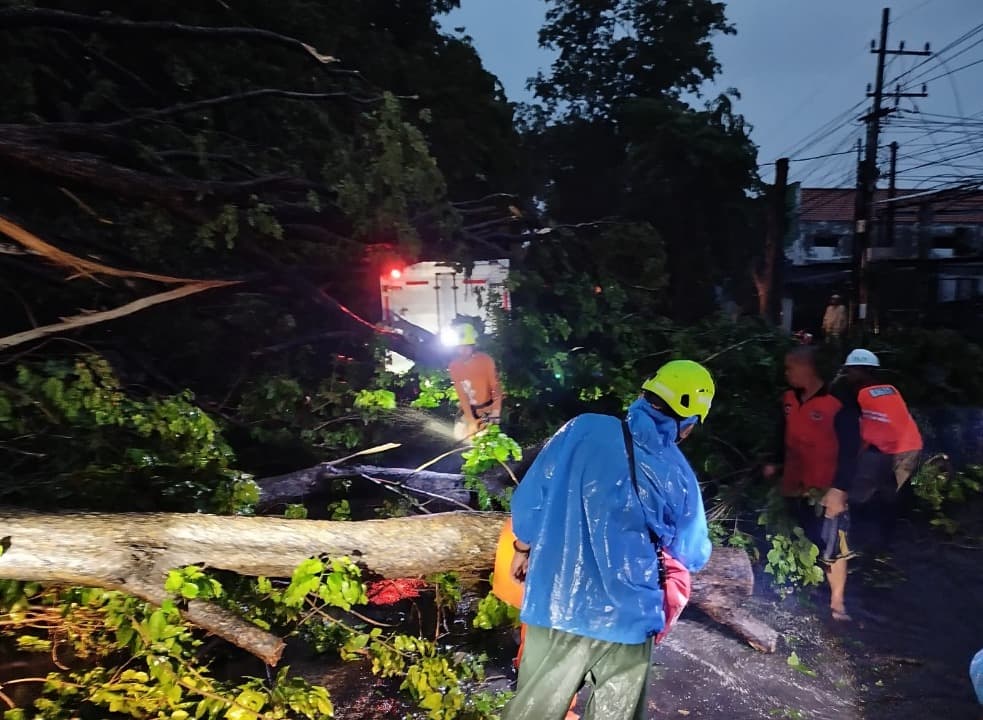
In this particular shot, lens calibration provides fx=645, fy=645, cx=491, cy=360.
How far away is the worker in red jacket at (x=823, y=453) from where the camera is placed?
364cm

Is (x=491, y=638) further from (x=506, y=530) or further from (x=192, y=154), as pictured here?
(x=192, y=154)

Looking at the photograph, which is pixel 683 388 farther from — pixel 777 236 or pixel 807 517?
pixel 777 236

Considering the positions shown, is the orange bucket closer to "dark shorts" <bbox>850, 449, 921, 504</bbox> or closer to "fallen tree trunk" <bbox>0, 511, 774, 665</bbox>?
"fallen tree trunk" <bbox>0, 511, 774, 665</bbox>

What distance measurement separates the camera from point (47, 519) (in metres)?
2.28

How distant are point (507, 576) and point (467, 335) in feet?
10.3

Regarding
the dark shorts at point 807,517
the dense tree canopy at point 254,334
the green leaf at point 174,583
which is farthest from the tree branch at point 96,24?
the dark shorts at point 807,517

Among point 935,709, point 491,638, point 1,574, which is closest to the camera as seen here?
point 1,574

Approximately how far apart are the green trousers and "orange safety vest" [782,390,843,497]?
2.29m

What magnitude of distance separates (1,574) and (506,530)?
5.61 ft

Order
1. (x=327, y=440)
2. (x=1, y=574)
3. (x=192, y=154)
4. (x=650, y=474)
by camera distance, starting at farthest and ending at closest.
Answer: (x=327, y=440), (x=192, y=154), (x=1, y=574), (x=650, y=474)

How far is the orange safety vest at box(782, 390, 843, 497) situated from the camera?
12.3ft

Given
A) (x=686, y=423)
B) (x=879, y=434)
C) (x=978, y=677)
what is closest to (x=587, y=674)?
(x=686, y=423)

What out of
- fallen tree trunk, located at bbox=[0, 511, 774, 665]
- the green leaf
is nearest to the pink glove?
fallen tree trunk, located at bbox=[0, 511, 774, 665]

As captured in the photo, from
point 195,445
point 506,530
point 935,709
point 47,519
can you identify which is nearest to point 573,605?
point 506,530
